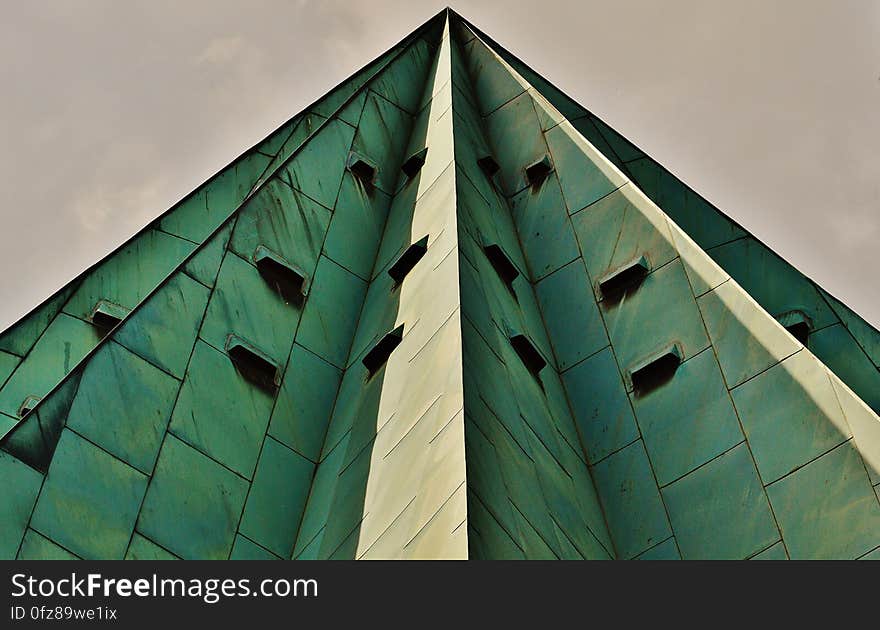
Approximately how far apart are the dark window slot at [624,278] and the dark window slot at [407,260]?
354 cm

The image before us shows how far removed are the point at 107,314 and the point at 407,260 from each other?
753 centimetres

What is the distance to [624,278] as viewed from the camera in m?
31.7

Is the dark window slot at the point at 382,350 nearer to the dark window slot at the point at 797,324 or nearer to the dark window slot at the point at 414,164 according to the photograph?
the dark window slot at the point at 414,164

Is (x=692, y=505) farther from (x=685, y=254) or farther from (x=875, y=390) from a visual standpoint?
(x=875, y=390)

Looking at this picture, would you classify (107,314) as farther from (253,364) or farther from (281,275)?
(253,364)

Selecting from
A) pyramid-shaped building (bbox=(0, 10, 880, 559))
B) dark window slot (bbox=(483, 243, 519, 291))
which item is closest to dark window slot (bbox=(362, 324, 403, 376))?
pyramid-shaped building (bbox=(0, 10, 880, 559))

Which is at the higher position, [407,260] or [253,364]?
[407,260]


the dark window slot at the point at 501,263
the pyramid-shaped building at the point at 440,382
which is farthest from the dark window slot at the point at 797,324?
the dark window slot at the point at 501,263

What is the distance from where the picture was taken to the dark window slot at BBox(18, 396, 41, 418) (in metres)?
31.8

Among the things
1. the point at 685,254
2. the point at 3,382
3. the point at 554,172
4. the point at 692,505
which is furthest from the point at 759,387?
the point at 3,382

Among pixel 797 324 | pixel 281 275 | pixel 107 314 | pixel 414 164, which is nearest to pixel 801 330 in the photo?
pixel 797 324

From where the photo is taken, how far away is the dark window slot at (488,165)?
118ft

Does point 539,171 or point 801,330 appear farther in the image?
point 539,171

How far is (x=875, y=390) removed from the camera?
34281 millimetres
